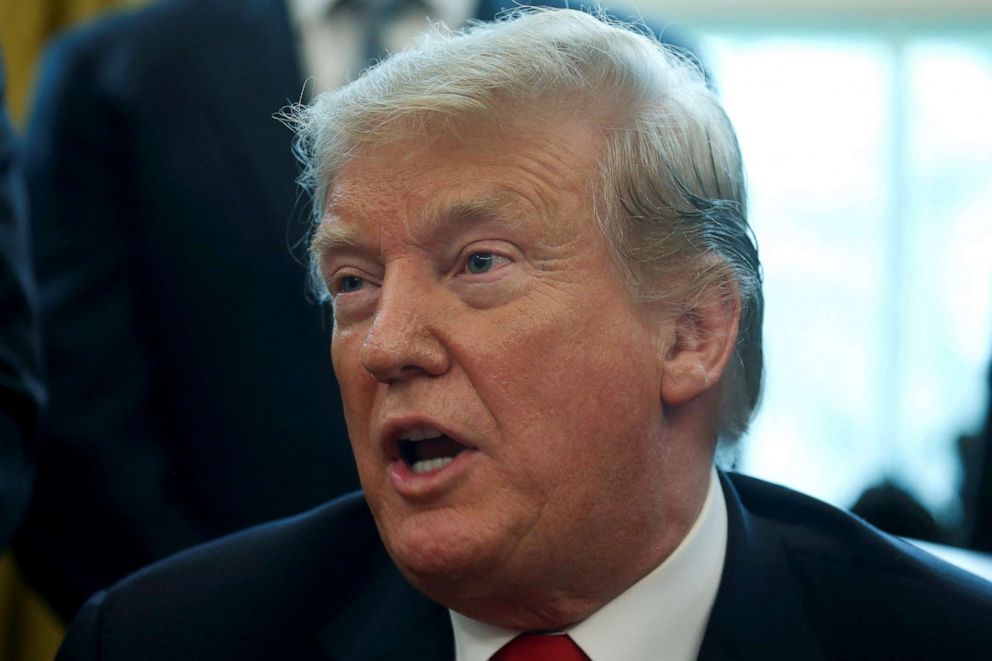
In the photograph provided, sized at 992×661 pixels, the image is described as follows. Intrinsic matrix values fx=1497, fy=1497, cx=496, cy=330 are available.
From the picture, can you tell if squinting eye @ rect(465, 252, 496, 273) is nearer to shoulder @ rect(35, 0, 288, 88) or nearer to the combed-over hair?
the combed-over hair

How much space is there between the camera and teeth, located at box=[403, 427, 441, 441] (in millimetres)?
1639

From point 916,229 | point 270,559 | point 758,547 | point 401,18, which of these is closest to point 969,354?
point 916,229

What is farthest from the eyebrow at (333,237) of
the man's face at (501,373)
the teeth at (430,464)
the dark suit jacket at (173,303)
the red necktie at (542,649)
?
the dark suit jacket at (173,303)

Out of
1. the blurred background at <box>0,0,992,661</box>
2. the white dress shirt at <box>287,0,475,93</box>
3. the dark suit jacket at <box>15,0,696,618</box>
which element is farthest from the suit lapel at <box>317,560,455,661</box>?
the blurred background at <box>0,0,992,661</box>

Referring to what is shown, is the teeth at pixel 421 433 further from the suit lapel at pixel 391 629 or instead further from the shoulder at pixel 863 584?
the shoulder at pixel 863 584

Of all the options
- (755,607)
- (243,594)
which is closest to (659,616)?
(755,607)

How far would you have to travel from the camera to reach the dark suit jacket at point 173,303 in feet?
8.34

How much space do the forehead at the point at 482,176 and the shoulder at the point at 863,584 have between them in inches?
19.4

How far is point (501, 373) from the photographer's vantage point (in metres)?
1.61

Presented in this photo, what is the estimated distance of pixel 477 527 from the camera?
5.24ft

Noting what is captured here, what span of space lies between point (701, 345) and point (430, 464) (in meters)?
0.36

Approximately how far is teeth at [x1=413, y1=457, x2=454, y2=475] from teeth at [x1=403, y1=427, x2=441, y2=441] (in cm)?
3

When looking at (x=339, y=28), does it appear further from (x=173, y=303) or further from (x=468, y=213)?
(x=468, y=213)

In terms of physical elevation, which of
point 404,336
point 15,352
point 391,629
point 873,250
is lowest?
point 873,250
